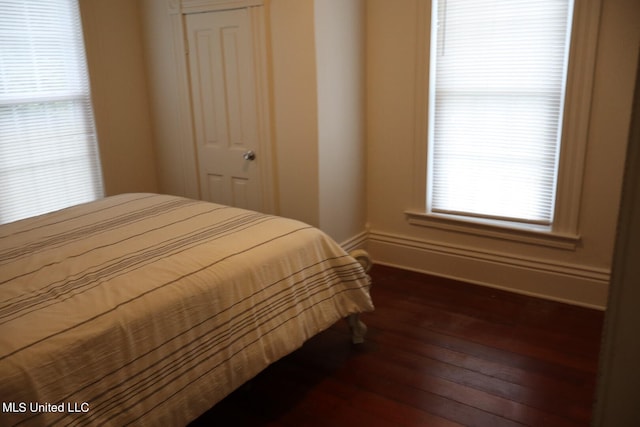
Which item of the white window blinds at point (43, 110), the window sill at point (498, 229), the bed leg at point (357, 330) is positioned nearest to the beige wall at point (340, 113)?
the window sill at point (498, 229)

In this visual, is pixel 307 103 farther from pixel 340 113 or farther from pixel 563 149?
pixel 563 149

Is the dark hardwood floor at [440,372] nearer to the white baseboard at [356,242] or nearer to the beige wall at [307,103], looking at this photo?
the white baseboard at [356,242]

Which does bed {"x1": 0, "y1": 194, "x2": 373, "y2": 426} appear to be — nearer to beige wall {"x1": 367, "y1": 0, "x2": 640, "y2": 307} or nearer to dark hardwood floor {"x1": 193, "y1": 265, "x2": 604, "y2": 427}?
dark hardwood floor {"x1": 193, "y1": 265, "x2": 604, "y2": 427}

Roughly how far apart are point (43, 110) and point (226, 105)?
1.18m

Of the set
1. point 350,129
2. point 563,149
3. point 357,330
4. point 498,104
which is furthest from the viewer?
point 350,129

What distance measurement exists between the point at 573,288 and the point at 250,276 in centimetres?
217

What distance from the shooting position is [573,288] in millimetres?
3248

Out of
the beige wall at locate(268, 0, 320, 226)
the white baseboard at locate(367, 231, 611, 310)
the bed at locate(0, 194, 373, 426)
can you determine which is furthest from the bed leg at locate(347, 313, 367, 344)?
the white baseboard at locate(367, 231, 611, 310)

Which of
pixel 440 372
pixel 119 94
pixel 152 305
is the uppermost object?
pixel 119 94

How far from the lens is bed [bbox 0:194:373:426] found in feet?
5.17

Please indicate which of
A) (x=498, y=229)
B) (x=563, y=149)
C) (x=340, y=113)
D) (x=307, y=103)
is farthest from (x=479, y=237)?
(x=307, y=103)

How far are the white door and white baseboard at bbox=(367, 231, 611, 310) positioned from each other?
41.9 inches

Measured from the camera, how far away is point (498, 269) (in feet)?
11.5

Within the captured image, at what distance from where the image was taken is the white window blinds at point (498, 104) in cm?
305
